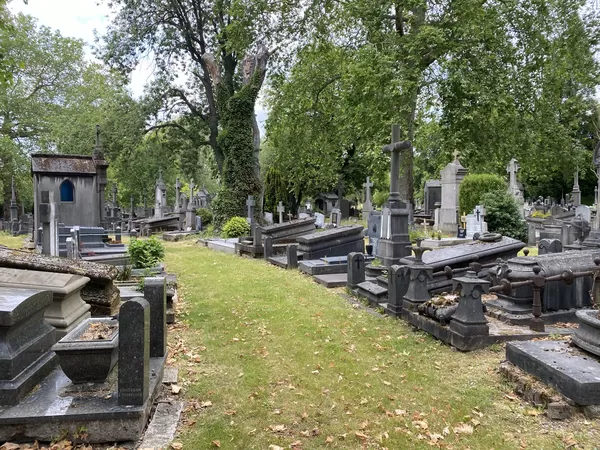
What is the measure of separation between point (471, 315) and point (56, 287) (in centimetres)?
454

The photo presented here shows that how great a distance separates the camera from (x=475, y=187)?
19.6 m

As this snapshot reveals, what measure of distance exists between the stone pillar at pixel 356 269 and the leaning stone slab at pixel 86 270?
4485mm

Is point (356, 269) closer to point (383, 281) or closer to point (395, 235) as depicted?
point (383, 281)

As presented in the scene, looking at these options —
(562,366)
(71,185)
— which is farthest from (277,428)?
(71,185)

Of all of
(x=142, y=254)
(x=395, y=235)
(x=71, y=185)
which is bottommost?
(x=142, y=254)

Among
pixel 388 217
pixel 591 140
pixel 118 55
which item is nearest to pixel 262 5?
pixel 118 55

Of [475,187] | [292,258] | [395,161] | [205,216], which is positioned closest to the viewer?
[395,161]

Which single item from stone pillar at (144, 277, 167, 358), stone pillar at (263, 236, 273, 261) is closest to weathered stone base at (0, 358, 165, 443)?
stone pillar at (144, 277, 167, 358)

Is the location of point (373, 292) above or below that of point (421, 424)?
above

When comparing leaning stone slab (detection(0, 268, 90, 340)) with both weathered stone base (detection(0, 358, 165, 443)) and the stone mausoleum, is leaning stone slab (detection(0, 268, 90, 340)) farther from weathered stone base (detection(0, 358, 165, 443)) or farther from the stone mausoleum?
the stone mausoleum

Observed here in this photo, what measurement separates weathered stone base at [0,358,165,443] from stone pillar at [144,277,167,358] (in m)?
0.97

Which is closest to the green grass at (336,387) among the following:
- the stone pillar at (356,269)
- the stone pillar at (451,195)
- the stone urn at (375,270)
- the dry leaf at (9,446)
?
the dry leaf at (9,446)

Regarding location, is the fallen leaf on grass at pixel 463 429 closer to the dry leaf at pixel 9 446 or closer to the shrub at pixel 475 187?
the dry leaf at pixel 9 446

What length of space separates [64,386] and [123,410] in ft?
2.46
